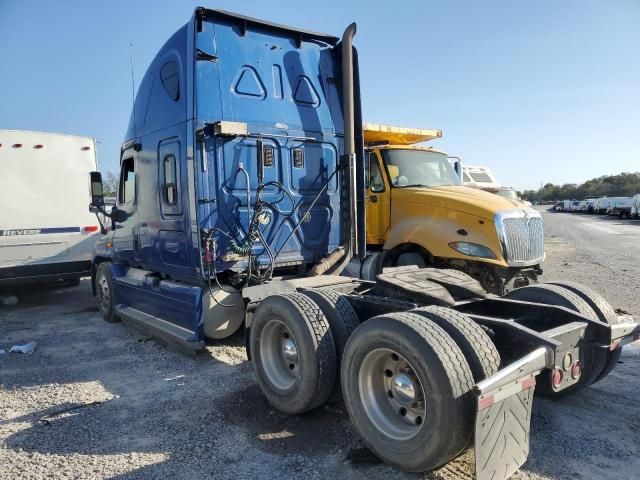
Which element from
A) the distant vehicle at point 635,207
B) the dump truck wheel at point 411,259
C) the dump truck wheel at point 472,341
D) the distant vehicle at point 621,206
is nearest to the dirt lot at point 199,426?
the dump truck wheel at point 472,341

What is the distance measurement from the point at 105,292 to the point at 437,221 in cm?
535

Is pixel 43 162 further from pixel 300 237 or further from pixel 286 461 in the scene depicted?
pixel 286 461

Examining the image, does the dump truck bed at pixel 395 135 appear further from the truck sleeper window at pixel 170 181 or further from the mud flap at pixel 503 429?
the mud flap at pixel 503 429

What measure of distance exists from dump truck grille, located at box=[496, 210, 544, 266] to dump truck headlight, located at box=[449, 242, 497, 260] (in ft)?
0.62

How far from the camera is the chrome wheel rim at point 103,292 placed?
7703mm

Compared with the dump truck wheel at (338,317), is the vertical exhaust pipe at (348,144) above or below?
above

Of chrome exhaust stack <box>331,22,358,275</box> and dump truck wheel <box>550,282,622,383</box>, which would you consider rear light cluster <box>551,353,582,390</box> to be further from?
chrome exhaust stack <box>331,22,358,275</box>

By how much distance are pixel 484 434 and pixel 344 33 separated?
4845 millimetres

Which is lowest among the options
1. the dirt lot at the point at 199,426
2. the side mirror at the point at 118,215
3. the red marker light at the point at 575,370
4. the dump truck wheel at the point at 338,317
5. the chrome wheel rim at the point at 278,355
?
the dirt lot at the point at 199,426

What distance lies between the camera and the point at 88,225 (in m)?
9.34

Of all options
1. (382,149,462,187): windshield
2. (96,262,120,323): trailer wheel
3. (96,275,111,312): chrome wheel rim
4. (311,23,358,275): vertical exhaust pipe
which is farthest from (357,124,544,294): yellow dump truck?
(96,275,111,312): chrome wheel rim

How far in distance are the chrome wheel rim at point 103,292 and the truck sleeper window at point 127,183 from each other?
4.87 feet

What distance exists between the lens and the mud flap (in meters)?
2.62

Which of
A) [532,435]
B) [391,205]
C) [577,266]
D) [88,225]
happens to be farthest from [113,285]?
[577,266]
